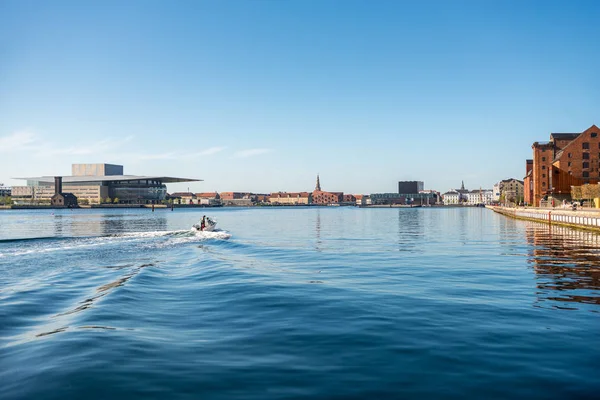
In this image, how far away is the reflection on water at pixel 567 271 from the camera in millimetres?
15435

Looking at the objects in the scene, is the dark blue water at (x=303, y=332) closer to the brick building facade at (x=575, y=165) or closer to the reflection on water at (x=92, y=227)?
the reflection on water at (x=92, y=227)

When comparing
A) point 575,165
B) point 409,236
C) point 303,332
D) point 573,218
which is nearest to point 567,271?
point 303,332

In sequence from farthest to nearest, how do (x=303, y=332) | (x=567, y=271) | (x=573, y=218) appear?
(x=573, y=218) < (x=567, y=271) < (x=303, y=332)

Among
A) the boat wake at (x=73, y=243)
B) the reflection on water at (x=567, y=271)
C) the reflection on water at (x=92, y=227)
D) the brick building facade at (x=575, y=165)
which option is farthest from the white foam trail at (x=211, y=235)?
the brick building facade at (x=575, y=165)

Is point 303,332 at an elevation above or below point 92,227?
above

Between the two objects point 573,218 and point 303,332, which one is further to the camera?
point 573,218

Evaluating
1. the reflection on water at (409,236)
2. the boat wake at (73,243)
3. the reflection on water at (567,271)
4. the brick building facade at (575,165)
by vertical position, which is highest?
the brick building facade at (575,165)

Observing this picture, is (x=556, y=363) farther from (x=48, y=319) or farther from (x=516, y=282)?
(x=48, y=319)

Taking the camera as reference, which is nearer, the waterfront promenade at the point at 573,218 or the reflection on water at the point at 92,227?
the waterfront promenade at the point at 573,218

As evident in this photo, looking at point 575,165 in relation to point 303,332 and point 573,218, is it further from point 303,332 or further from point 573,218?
point 303,332

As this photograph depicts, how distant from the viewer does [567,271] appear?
21.1m

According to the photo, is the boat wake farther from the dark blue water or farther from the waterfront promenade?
the waterfront promenade

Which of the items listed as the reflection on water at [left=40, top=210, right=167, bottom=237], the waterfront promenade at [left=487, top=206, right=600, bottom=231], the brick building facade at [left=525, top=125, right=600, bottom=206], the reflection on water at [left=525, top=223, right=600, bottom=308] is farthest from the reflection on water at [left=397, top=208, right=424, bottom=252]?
the brick building facade at [left=525, top=125, right=600, bottom=206]

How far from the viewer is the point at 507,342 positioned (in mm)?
10133
